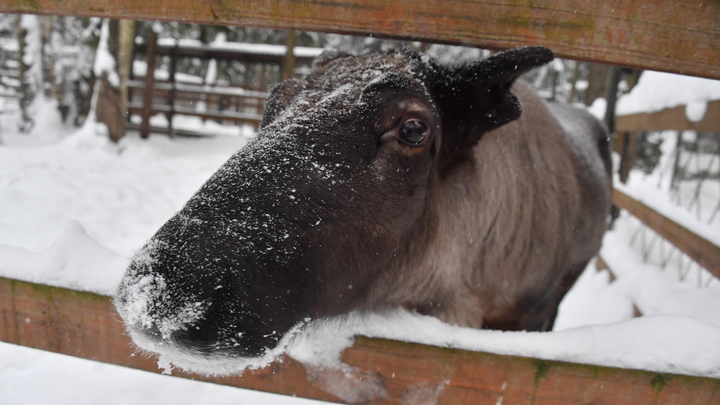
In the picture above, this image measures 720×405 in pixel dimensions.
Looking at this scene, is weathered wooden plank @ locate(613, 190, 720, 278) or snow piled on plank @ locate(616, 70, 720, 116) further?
snow piled on plank @ locate(616, 70, 720, 116)

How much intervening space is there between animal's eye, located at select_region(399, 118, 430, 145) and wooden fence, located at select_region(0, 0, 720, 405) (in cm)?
32

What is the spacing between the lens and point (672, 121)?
4.14 metres

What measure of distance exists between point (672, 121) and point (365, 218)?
12.8ft

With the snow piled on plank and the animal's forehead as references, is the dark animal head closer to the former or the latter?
the animal's forehead

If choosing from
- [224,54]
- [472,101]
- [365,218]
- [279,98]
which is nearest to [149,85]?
[224,54]

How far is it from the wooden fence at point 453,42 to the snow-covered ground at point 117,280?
0.19ft

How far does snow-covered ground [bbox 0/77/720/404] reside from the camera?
153 cm

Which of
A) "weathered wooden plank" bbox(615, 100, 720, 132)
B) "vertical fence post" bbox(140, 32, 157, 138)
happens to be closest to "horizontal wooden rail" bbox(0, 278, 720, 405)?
"weathered wooden plank" bbox(615, 100, 720, 132)

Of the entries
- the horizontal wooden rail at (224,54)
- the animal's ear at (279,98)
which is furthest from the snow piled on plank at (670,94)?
the horizontal wooden rail at (224,54)

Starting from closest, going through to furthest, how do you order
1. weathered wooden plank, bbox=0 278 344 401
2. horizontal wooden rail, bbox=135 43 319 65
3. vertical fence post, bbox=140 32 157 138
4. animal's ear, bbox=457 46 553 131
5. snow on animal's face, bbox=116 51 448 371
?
1. snow on animal's face, bbox=116 51 448 371
2. weathered wooden plank, bbox=0 278 344 401
3. animal's ear, bbox=457 46 553 131
4. vertical fence post, bbox=140 32 157 138
5. horizontal wooden rail, bbox=135 43 319 65

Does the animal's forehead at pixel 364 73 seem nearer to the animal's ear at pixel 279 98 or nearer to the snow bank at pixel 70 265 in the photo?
the animal's ear at pixel 279 98

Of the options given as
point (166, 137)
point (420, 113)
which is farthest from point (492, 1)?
point (166, 137)

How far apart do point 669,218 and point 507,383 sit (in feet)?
11.8

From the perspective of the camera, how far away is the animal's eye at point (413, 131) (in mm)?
1758
